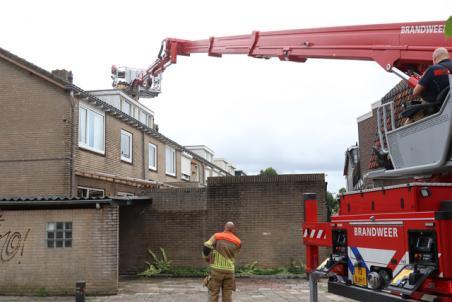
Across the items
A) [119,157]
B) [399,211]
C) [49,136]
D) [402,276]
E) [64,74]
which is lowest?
[402,276]

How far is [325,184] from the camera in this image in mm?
16031

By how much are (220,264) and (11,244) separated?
6.26 m

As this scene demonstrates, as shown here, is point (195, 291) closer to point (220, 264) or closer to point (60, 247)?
point (60, 247)

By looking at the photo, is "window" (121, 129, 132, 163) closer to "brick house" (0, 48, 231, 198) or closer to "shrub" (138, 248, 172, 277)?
"brick house" (0, 48, 231, 198)

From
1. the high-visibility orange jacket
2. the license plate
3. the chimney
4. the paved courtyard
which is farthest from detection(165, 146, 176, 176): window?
Answer: the license plate

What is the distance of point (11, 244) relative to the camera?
491 inches

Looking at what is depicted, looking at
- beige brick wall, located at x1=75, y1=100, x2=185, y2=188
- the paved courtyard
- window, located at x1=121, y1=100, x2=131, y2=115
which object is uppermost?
window, located at x1=121, y1=100, x2=131, y2=115

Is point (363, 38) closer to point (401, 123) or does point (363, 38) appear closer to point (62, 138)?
point (401, 123)

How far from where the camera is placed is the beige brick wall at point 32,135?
666 inches

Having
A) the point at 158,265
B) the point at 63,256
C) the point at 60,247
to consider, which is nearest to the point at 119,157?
the point at 158,265

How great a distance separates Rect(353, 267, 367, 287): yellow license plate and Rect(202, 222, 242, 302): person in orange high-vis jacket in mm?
3205

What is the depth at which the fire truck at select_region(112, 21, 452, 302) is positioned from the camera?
4.66 meters

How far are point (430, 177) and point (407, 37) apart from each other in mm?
3053

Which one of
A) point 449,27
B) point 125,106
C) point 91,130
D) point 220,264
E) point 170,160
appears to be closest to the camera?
point 449,27
